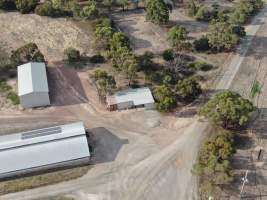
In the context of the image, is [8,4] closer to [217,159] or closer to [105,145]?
[105,145]

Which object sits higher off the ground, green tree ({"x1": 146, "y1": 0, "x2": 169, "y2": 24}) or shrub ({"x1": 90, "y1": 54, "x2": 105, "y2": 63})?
green tree ({"x1": 146, "y1": 0, "x2": 169, "y2": 24})

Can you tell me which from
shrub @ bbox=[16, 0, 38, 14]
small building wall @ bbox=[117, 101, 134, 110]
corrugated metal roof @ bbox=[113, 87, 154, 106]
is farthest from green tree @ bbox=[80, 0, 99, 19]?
small building wall @ bbox=[117, 101, 134, 110]

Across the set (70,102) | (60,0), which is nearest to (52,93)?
(70,102)

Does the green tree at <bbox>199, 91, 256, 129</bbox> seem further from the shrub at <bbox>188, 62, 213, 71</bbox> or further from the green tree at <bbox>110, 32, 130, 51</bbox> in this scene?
the green tree at <bbox>110, 32, 130, 51</bbox>

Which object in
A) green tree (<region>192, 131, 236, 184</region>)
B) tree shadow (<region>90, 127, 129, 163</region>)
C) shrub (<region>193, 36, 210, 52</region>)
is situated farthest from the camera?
shrub (<region>193, 36, 210, 52</region>)

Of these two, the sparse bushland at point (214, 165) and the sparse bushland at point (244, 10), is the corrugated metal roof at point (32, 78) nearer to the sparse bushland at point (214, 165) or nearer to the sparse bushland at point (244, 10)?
the sparse bushland at point (214, 165)

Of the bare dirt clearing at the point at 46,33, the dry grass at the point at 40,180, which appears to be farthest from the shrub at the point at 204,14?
the dry grass at the point at 40,180

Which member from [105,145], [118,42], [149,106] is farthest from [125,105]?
[118,42]

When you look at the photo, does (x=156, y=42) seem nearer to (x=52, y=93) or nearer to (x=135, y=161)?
(x=52, y=93)
